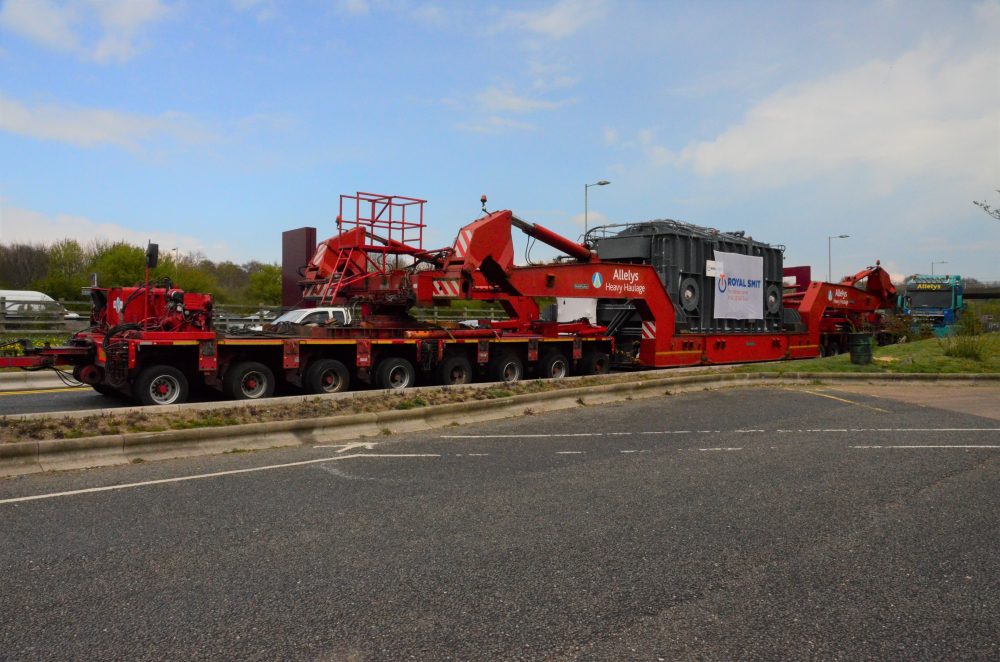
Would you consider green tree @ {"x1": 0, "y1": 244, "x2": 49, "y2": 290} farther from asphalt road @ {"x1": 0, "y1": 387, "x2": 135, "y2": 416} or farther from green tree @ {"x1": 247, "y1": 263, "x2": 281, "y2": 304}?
asphalt road @ {"x1": 0, "y1": 387, "x2": 135, "y2": 416}

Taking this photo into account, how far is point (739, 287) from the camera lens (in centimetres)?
2153

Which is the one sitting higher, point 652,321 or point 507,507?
point 652,321

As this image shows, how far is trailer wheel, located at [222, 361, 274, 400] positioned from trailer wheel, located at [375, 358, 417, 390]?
6.57 ft

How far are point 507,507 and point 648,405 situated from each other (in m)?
7.00

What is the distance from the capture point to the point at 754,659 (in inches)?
134

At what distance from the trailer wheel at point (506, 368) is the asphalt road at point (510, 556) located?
23.7ft

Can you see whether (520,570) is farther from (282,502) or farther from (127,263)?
(127,263)

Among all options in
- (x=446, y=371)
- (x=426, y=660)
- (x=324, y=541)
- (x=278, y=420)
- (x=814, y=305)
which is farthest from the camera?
(x=814, y=305)

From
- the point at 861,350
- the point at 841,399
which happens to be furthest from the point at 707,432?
the point at 861,350

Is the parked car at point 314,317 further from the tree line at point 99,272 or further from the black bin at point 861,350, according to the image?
the tree line at point 99,272

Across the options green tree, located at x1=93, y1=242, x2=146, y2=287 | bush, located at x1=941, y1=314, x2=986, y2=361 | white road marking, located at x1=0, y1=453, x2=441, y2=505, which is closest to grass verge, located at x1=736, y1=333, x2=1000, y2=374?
bush, located at x1=941, y1=314, x2=986, y2=361

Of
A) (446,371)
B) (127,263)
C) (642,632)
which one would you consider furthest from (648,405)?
(127,263)

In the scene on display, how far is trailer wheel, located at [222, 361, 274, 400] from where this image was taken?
1182 cm

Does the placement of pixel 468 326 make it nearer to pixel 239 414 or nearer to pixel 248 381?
pixel 248 381
